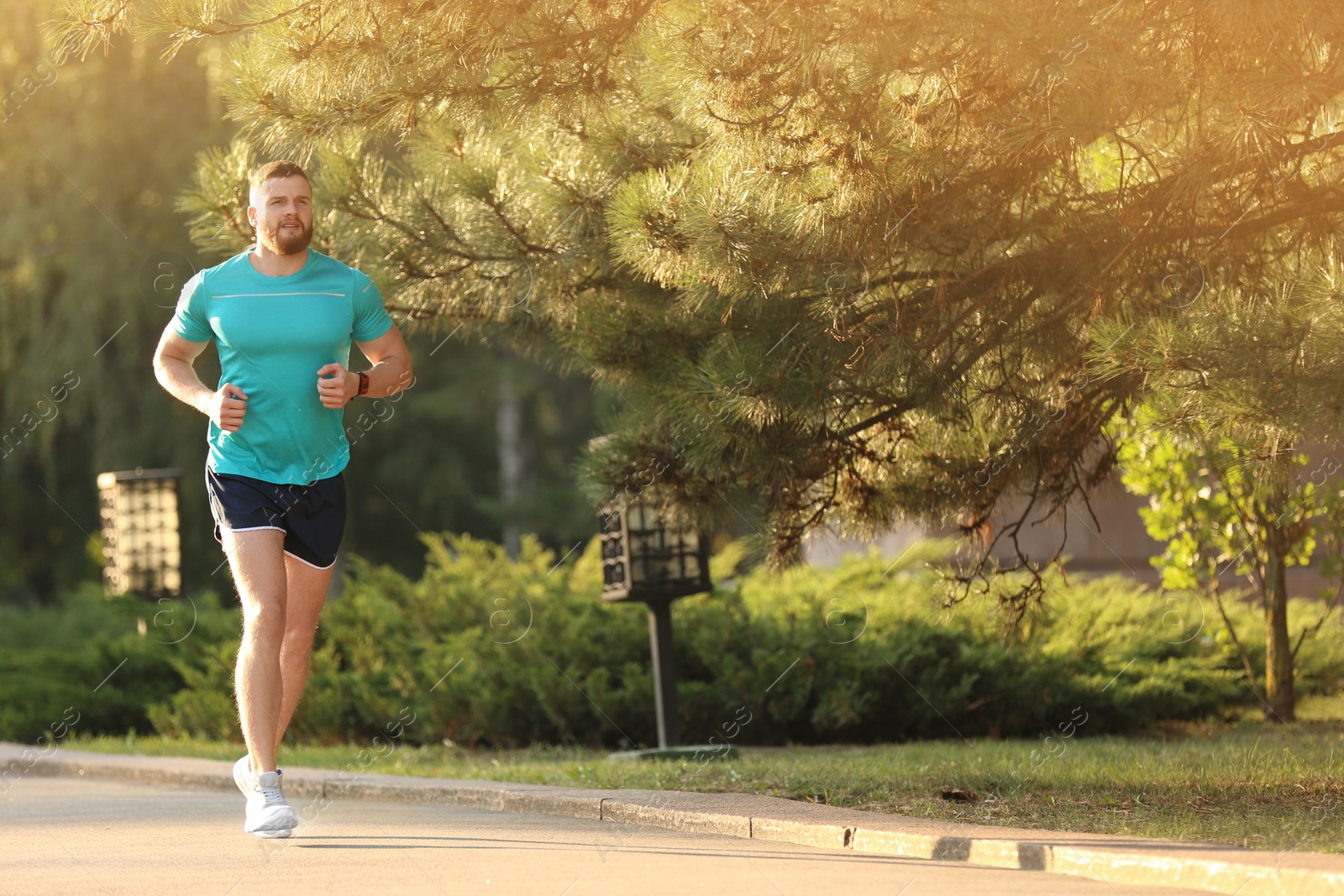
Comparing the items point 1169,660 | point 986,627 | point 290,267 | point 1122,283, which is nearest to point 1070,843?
point 1122,283

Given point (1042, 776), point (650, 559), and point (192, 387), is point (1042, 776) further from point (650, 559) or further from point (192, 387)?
point (192, 387)

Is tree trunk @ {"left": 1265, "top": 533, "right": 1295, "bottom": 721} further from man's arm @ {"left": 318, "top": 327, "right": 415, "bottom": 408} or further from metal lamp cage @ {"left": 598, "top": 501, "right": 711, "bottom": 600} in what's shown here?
man's arm @ {"left": 318, "top": 327, "right": 415, "bottom": 408}

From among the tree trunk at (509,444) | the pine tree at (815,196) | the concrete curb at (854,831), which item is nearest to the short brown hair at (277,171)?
the pine tree at (815,196)

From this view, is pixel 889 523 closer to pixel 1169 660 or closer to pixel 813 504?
pixel 813 504

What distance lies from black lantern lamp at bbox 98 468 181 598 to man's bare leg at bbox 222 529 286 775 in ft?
34.6

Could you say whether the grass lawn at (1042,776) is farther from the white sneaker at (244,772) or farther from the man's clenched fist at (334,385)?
the man's clenched fist at (334,385)

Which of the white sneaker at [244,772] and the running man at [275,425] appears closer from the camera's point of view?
the running man at [275,425]

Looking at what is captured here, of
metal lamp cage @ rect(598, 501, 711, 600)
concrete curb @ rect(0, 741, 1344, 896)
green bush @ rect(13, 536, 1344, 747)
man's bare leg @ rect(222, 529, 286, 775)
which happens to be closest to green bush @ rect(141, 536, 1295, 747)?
green bush @ rect(13, 536, 1344, 747)

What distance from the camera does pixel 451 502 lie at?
90.0 feet

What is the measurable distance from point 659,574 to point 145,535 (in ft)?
26.3

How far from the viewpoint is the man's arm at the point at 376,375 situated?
5.43 metres

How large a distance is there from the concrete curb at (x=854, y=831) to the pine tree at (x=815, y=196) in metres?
1.39

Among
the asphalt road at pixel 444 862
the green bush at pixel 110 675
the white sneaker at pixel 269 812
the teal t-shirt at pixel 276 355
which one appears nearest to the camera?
the asphalt road at pixel 444 862

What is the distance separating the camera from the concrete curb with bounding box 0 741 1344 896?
4.52 metres
